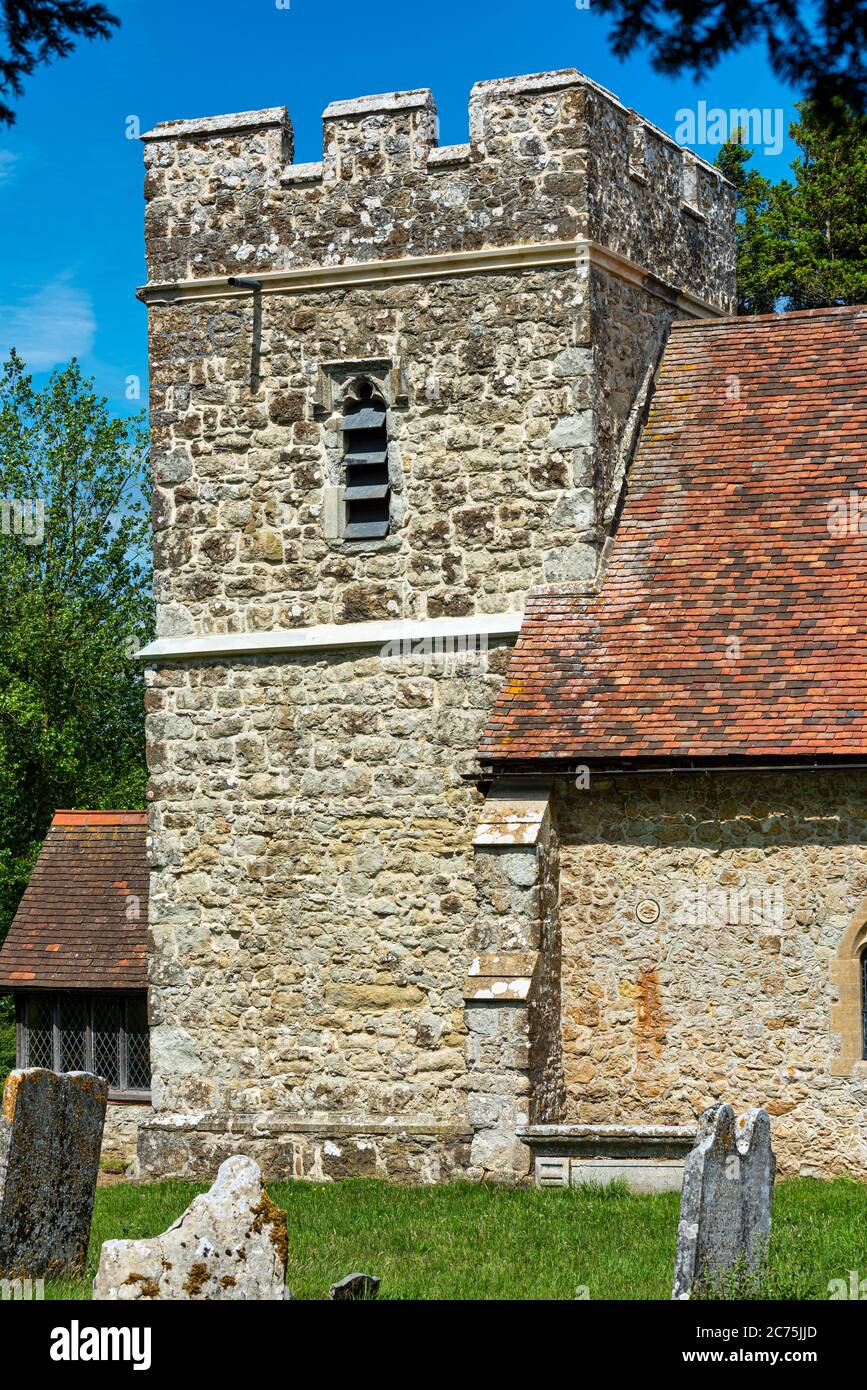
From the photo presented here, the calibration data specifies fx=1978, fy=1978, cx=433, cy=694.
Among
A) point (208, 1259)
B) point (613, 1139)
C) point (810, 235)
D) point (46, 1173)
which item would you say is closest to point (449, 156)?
point (613, 1139)

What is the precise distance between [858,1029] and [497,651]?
4.39 metres

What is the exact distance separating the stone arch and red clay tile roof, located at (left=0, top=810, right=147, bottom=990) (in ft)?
27.9

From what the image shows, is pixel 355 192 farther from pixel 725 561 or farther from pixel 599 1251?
pixel 599 1251

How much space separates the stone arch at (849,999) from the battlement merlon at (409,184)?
20.7ft

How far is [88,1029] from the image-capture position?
21.8m

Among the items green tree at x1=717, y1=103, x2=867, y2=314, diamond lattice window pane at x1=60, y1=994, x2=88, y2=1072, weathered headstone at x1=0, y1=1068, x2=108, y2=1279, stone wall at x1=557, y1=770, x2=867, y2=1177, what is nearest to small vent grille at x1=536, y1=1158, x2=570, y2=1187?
stone wall at x1=557, y1=770, x2=867, y2=1177

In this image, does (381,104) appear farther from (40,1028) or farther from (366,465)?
(40,1028)

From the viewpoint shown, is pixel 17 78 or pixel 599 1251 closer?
pixel 17 78

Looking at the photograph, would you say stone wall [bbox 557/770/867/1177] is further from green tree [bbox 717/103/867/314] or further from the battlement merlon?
green tree [bbox 717/103/867/314]

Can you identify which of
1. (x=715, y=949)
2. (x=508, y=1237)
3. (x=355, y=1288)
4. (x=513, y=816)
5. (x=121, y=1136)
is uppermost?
(x=513, y=816)

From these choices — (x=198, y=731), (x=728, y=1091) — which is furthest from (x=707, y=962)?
(x=198, y=731)

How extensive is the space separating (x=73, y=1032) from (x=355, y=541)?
748 centimetres

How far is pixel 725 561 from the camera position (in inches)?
652
